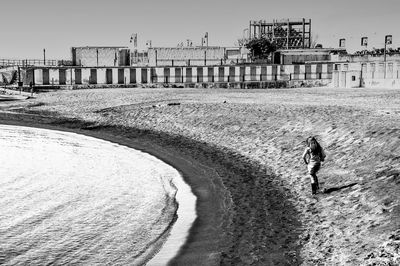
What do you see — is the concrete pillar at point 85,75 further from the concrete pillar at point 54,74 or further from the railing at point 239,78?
the railing at point 239,78

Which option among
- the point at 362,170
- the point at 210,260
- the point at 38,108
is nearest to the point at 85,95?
the point at 38,108

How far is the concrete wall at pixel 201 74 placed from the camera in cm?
7662

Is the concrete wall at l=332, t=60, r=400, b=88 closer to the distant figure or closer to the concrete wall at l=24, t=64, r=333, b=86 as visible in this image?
the concrete wall at l=24, t=64, r=333, b=86

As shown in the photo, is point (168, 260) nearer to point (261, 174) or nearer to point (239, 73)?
point (261, 174)

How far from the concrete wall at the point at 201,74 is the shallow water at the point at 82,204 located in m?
53.5

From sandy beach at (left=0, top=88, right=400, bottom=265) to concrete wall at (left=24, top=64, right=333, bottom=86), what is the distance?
42.7 metres

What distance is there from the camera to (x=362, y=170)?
1554 centimetres

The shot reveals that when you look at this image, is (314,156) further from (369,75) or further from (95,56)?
(95,56)

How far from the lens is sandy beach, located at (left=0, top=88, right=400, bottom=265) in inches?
424

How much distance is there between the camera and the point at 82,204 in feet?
48.2

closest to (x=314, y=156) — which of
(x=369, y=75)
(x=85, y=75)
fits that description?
(x=369, y=75)

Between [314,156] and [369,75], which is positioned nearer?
[314,156]

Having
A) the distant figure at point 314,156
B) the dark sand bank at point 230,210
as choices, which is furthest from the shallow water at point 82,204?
the distant figure at point 314,156

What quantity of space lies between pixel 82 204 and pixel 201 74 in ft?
212
